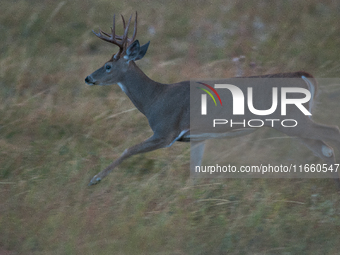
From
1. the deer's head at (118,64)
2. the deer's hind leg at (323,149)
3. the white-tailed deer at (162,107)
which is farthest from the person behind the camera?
the deer's head at (118,64)

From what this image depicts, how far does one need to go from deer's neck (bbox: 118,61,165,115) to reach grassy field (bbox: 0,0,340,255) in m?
0.75

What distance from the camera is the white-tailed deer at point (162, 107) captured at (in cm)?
507

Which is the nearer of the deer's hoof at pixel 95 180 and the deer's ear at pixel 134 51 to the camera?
the deer's hoof at pixel 95 180

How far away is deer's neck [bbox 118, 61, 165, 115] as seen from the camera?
17.8ft

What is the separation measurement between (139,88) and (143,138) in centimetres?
117

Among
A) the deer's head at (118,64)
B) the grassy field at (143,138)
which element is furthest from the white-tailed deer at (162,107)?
the grassy field at (143,138)

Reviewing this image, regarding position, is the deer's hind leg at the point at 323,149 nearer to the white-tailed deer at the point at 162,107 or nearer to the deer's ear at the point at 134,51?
the white-tailed deer at the point at 162,107

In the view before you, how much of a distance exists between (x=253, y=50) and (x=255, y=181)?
3012 mm

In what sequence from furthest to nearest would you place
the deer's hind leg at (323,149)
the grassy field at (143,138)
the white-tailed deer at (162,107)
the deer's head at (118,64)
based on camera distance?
1. the deer's head at (118,64)
2. the deer's hind leg at (323,149)
3. the white-tailed deer at (162,107)
4. the grassy field at (143,138)

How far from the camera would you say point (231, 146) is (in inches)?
251

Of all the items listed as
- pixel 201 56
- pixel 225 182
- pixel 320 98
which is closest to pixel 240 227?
pixel 225 182

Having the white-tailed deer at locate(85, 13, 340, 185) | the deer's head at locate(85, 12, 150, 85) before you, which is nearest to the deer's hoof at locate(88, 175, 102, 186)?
the white-tailed deer at locate(85, 13, 340, 185)

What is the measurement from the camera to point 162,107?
5.32m

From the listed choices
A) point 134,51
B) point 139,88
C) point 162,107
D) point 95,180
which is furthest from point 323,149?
point 95,180
